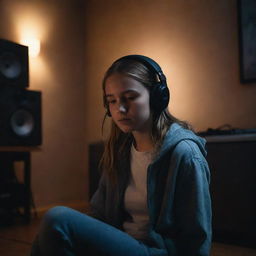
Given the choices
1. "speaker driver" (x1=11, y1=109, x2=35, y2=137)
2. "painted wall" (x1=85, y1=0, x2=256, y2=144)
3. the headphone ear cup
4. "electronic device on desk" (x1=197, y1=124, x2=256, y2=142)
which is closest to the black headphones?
the headphone ear cup

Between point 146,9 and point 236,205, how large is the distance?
75.1 inches

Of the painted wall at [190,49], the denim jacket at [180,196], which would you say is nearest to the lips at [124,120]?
the denim jacket at [180,196]

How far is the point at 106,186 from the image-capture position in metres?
1.04

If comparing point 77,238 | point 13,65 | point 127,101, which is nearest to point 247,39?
point 13,65

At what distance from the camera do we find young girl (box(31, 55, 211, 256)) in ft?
2.55

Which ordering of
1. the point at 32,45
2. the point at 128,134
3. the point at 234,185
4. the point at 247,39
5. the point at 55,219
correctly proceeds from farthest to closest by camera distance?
the point at 32,45 → the point at 247,39 → the point at 234,185 → the point at 128,134 → the point at 55,219

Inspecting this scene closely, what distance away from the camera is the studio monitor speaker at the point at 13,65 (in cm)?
238

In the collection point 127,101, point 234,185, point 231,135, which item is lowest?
point 234,185

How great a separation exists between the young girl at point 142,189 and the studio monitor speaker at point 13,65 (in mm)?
1564

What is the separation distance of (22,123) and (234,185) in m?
1.49

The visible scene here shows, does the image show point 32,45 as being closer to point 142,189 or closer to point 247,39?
point 247,39

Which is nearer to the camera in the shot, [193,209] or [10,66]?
[193,209]

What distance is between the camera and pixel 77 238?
0.78 metres

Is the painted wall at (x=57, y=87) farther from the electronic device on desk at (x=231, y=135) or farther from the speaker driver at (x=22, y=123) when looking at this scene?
the electronic device on desk at (x=231, y=135)
